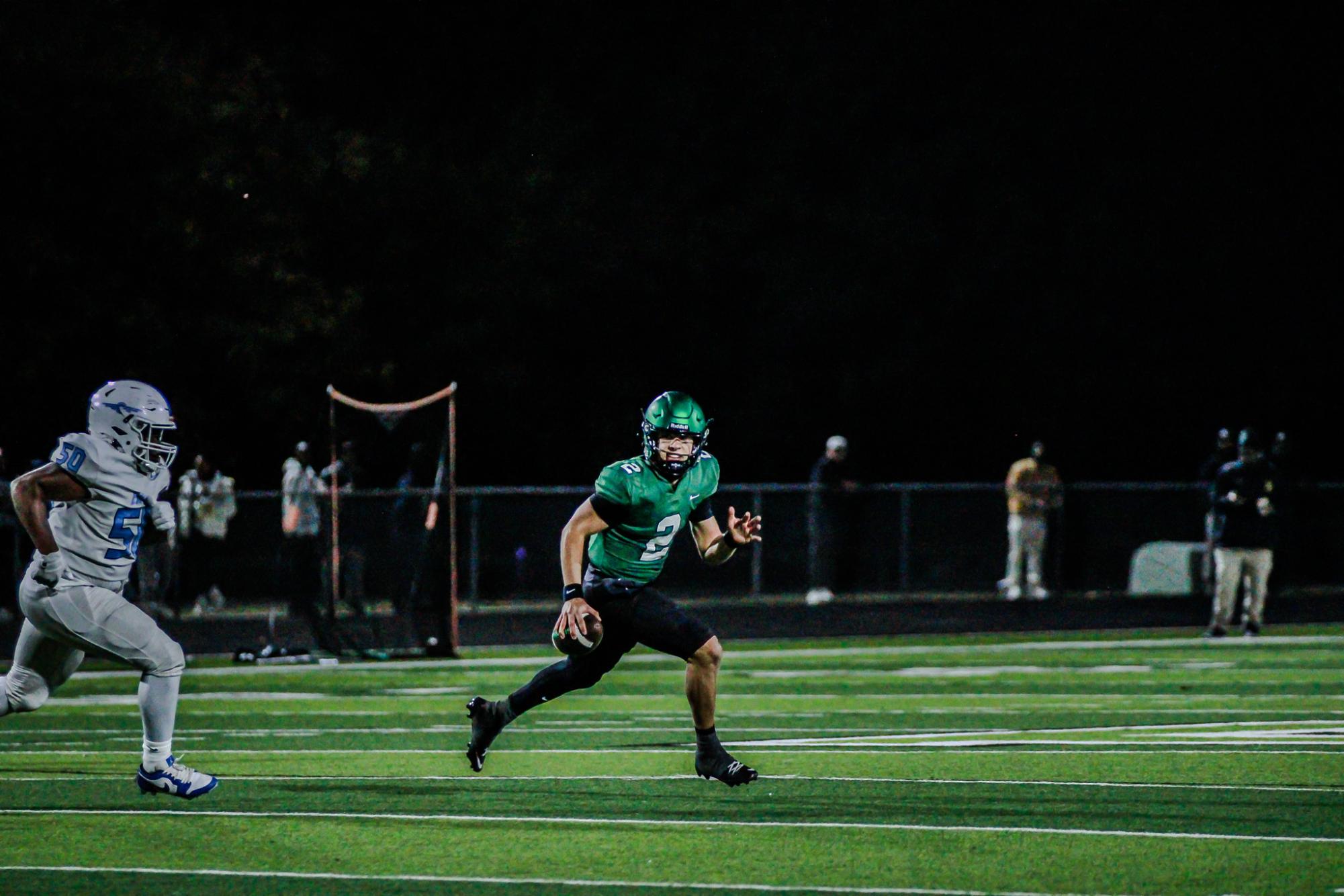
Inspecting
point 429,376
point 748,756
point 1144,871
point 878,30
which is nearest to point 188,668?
point 748,756

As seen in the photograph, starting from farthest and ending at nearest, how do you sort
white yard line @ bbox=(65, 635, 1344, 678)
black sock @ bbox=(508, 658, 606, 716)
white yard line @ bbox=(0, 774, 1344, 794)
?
white yard line @ bbox=(65, 635, 1344, 678), black sock @ bbox=(508, 658, 606, 716), white yard line @ bbox=(0, 774, 1344, 794)

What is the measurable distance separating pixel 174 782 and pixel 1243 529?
13.5 meters

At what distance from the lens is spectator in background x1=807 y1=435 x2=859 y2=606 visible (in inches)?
948

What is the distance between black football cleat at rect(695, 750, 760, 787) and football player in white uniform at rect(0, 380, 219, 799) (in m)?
2.20

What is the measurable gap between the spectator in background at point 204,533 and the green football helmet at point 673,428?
1261 cm

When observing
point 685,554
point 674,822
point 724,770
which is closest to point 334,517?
point 685,554

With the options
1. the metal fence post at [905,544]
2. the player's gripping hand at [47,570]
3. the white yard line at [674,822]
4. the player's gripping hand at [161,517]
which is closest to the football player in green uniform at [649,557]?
the white yard line at [674,822]

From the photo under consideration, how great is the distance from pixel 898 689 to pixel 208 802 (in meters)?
7.41

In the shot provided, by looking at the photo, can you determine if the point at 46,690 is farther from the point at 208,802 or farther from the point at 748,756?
the point at 748,756

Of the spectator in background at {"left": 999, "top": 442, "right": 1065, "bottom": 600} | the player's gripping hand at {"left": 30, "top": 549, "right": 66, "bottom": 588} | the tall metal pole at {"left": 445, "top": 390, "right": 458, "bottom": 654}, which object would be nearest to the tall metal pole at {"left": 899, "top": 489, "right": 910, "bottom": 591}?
the spectator in background at {"left": 999, "top": 442, "right": 1065, "bottom": 600}

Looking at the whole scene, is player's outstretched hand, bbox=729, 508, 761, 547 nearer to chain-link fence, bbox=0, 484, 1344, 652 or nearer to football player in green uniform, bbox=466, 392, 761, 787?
football player in green uniform, bbox=466, 392, 761, 787

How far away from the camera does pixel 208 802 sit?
9148 mm

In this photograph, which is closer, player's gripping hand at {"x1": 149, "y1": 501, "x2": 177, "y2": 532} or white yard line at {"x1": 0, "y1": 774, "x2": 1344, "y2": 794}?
player's gripping hand at {"x1": 149, "y1": 501, "x2": 177, "y2": 532}

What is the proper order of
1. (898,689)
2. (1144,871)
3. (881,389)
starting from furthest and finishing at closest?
1. (881,389)
2. (898,689)
3. (1144,871)
